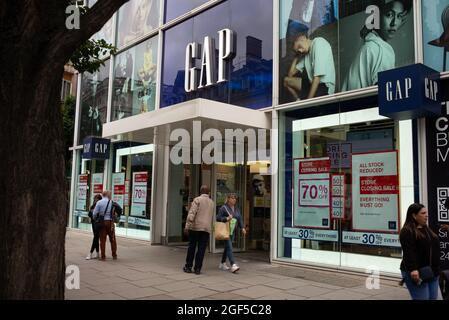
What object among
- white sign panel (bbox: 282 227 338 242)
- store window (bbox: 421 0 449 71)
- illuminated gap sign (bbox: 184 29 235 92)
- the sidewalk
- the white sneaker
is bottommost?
the sidewalk

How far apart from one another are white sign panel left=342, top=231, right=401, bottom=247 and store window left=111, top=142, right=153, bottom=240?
7221mm

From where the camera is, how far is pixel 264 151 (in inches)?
461

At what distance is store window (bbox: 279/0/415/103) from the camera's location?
8516 mm

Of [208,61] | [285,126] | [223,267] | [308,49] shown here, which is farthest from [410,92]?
[208,61]

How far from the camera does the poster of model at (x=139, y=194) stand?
14659mm

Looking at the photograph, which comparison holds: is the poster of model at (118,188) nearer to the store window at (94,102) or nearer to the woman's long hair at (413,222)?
the store window at (94,102)

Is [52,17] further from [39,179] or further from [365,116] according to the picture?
[365,116]

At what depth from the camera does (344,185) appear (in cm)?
905

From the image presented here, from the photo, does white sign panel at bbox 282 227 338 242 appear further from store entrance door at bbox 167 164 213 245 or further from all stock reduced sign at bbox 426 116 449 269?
store entrance door at bbox 167 164 213 245

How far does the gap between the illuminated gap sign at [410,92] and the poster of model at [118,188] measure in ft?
33.8

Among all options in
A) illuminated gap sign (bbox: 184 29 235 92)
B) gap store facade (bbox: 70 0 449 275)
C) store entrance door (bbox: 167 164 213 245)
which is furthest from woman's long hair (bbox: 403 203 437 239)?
store entrance door (bbox: 167 164 213 245)

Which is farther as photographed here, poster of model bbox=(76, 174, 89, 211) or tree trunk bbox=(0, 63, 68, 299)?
poster of model bbox=(76, 174, 89, 211)

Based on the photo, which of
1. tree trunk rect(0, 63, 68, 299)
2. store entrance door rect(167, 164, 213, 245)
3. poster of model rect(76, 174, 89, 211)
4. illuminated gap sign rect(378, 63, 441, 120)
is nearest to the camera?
tree trunk rect(0, 63, 68, 299)
